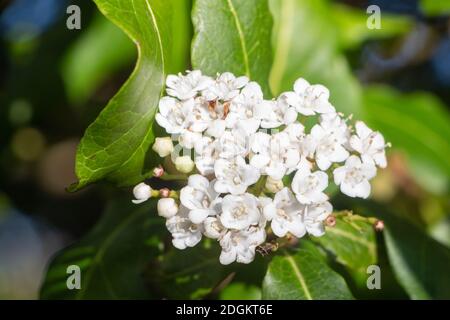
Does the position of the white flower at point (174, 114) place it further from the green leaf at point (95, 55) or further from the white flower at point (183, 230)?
the green leaf at point (95, 55)

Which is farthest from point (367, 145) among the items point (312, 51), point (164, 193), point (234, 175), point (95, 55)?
point (95, 55)

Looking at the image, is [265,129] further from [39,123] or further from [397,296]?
[39,123]

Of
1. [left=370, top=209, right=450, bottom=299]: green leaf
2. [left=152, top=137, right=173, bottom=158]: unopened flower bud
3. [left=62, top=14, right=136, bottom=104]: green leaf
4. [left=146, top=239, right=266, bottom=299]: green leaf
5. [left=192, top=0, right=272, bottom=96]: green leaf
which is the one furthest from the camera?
[left=62, top=14, right=136, bottom=104]: green leaf

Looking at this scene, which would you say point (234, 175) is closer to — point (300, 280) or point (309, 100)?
point (309, 100)

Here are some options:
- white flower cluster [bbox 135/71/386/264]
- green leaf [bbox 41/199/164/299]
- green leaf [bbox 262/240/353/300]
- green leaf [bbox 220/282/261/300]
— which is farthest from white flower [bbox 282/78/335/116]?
green leaf [bbox 41/199/164/299]

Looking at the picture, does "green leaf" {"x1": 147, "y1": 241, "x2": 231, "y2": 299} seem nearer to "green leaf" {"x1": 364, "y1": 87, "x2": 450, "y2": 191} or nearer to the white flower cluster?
the white flower cluster

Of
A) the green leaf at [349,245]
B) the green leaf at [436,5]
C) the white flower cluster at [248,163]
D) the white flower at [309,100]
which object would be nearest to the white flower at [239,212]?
the white flower cluster at [248,163]

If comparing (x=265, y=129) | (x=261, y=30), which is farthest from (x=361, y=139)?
(x=261, y=30)
